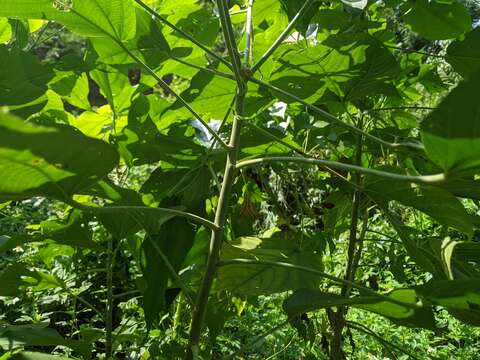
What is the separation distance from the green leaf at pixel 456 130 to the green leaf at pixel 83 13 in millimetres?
581

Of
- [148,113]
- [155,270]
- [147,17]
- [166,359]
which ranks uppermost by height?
[147,17]

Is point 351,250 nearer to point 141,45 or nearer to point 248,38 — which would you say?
point 248,38

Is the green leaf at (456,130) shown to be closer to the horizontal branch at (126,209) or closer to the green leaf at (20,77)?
the horizontal branch at (126,209)

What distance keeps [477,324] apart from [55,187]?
532 mm

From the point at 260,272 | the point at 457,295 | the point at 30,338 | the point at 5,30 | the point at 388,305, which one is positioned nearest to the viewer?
the point at 457,295

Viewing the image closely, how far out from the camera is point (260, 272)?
961mm

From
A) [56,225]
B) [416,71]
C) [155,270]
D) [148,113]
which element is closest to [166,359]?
[155,270]

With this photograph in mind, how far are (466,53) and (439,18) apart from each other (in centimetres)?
8

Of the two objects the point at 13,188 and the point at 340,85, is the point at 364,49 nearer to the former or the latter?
the point at 340,85

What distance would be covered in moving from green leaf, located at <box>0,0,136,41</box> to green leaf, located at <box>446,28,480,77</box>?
574mm

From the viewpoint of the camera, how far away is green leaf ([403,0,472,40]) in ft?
3.21

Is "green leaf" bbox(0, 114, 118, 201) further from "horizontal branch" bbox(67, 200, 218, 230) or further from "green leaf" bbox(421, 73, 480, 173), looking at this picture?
"green leaf" bbox(421, 73, 480, 173)

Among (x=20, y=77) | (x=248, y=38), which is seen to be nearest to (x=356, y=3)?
(x=248, y=38)

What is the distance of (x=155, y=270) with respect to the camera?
969 mm
